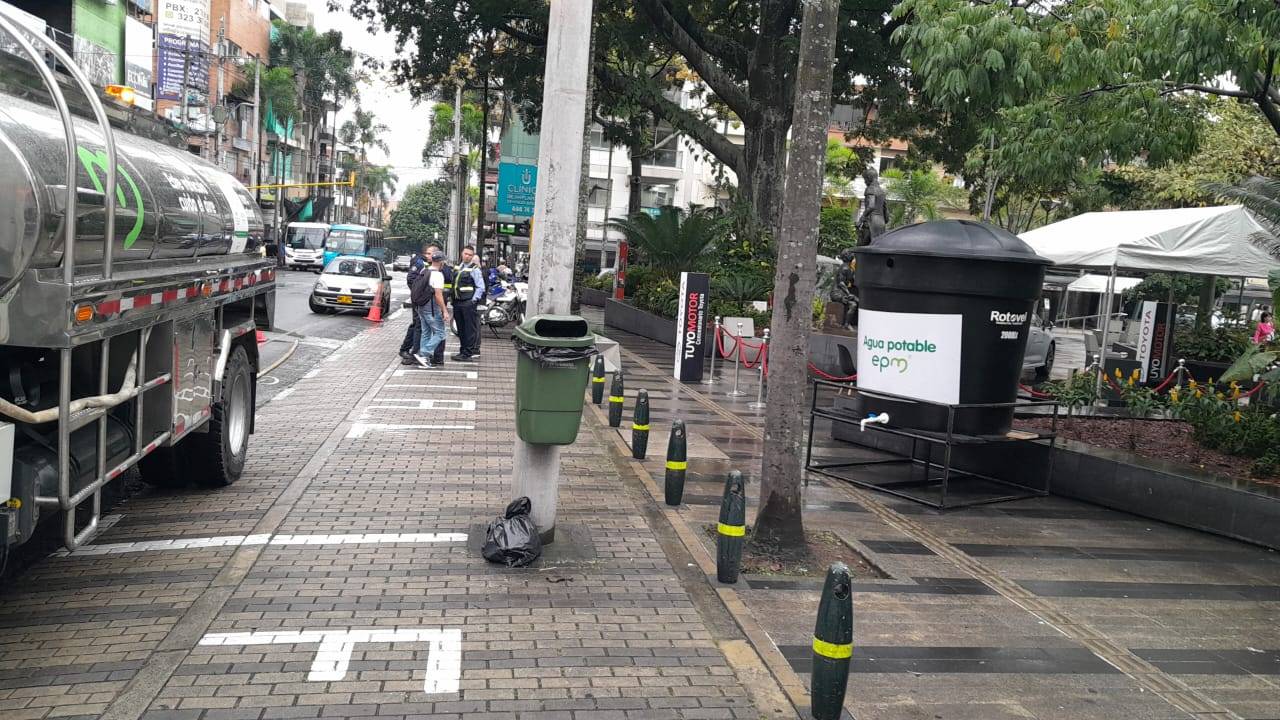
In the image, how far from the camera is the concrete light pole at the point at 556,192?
7125 mm

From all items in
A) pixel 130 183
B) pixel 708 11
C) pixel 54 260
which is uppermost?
pixel 708 11

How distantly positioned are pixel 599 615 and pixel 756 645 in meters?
0.97

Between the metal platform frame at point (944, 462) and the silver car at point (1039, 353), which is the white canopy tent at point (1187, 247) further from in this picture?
the silver car at point (1039, 353)

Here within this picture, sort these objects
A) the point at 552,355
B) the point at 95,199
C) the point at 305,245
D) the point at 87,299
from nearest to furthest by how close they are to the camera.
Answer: the point at 87,299, the point at 95,199, the point at 552,355, the point at 305,245

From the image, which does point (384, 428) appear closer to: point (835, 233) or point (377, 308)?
point (377, 308)

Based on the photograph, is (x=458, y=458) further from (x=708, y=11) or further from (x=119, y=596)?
(x=708, y=11)

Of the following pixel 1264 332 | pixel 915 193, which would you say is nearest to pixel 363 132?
pixel 915 193

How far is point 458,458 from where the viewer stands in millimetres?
10219

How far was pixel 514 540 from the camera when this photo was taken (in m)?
6.89

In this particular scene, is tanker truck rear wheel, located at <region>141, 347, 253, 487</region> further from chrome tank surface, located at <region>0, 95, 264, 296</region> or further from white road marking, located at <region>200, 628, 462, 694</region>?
white road marking, located at <region>200, 628, 462, 694</region>

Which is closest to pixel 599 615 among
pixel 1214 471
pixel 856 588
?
pixel 856 588

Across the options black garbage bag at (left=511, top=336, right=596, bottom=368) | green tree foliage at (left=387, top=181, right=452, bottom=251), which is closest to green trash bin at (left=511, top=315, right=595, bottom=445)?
black garbage bag at (left=511, top=336, right=596, bottom=368)

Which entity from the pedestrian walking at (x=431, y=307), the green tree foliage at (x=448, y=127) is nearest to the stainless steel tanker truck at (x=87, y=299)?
the pedestrian walking at (x=431, y=307)

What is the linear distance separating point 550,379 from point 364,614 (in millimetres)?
1886
